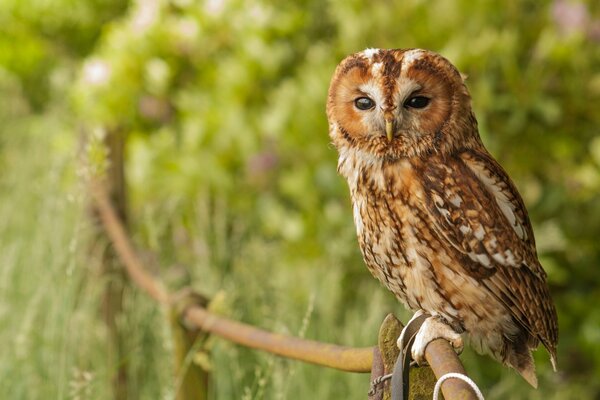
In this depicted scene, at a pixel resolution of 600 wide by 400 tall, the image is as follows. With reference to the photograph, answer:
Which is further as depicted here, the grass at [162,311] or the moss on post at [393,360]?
the grass at [162,311]

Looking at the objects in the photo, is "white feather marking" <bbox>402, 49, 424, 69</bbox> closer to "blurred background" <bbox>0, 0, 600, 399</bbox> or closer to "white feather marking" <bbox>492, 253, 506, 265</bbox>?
"white feather marking" <bbox>492, 253, 506, 265</bbox>

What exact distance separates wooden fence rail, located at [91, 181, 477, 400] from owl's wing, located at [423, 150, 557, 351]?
315mm

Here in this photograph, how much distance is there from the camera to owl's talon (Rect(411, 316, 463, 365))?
4.09 feet

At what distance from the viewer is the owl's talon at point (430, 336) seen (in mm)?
1246

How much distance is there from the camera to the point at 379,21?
3.25 m

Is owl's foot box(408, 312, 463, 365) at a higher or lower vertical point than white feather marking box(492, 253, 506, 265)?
lower

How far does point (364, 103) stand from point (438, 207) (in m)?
0.21

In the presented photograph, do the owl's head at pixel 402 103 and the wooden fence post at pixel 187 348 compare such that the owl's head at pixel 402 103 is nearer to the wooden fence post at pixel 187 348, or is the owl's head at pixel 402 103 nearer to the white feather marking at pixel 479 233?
the white feather marking at pixel 479 233

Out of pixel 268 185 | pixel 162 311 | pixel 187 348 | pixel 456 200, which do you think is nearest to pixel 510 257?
pixel 456 200

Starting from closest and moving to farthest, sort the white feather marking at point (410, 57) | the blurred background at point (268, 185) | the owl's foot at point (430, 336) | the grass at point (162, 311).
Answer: the owl's foot at point (430, 336) → the white feather marking at point (410, 57) → the grass at point (162, 311) → the blurred background at point (268, 185)

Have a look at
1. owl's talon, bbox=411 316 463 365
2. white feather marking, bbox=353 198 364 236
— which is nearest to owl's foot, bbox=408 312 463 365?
owl's talon, bbox=411 316 463 365

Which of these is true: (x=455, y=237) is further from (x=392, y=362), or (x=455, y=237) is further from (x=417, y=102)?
(x=392, y=362)

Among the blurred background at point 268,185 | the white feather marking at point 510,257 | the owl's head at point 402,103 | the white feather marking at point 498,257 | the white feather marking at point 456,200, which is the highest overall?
the blurred background at point 268,185

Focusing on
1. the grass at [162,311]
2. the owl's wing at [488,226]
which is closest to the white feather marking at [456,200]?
the owl's wing at [488,226]
